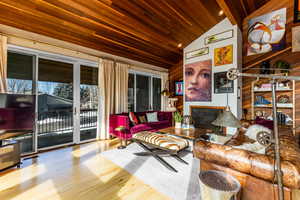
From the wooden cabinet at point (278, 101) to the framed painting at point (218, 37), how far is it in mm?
1559

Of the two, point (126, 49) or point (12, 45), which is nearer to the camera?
point (12, 45)

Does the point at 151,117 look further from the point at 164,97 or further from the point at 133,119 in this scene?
the point at 164,97

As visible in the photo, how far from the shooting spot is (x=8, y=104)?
227 centimetres

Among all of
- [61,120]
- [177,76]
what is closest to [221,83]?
[177,76]

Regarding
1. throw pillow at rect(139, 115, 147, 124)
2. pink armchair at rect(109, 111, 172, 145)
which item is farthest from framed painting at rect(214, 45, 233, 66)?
throw pillow at rect(139, 115, 147, 124)

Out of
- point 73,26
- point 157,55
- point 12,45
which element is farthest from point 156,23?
point 12,45

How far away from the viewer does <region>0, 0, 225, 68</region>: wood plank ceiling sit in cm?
244

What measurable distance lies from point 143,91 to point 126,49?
1.95 metres

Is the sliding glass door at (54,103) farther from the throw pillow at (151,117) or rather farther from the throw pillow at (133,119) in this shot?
the throw pillow at (151,117)

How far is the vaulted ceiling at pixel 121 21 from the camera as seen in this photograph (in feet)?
8.02

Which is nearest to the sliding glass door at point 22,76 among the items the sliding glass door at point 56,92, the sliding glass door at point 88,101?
the sliding glass door at point 56,92

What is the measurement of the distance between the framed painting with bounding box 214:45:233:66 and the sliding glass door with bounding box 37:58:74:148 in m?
4.30

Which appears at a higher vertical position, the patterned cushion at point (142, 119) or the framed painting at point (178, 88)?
the framed painting at point (178, 88)

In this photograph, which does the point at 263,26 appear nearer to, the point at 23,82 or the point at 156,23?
the point at 156,23
